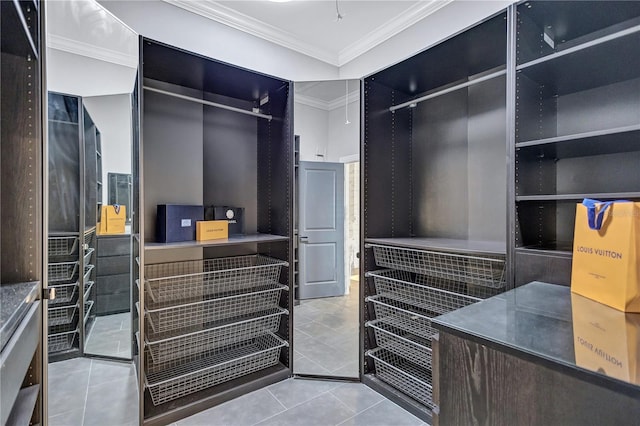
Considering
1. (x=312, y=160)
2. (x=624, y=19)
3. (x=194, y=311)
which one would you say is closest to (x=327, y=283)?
(x=312, y=160)

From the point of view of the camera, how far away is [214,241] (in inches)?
83.8

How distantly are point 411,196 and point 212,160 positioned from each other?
171 centimetres

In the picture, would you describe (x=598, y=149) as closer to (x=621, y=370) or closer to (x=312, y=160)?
(x=621, y=370)

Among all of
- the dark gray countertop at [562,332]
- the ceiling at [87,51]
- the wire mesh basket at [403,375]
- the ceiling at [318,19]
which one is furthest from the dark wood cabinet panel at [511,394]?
the ceiling at [318,19]

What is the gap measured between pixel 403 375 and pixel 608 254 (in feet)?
5.01

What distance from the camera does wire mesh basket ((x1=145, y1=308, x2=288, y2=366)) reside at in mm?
2160

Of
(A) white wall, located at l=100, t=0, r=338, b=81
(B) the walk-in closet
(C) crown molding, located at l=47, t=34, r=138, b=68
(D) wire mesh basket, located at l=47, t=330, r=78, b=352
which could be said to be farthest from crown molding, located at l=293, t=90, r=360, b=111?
(D) wire mesh basket, located at l=47, t=330, r=78, b=352

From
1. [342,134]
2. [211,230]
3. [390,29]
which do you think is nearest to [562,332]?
A: [211,230]

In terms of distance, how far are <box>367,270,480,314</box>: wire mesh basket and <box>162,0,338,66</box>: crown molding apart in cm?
301

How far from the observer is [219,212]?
235 cm

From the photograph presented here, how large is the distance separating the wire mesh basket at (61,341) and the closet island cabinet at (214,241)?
37 centimetres

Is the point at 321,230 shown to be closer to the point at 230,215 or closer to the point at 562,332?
the point at 230,215

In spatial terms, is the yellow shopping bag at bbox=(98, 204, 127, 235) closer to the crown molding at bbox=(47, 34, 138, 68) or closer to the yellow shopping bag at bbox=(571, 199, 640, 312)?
the crown molding at bbox=(47, 34, 138, 68)

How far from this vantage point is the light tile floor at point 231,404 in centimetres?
188
